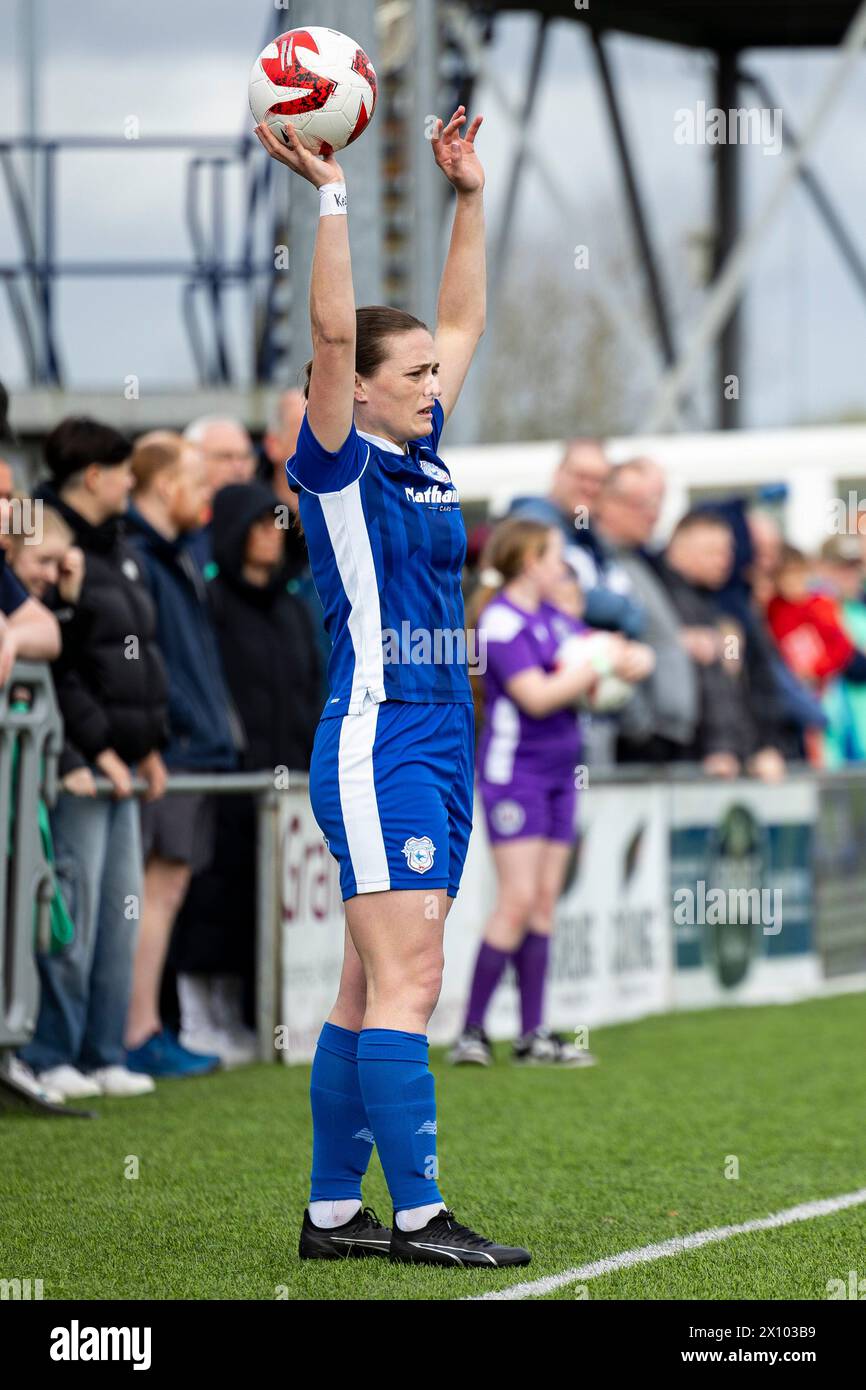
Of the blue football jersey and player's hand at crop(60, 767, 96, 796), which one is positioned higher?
the blue football jersey

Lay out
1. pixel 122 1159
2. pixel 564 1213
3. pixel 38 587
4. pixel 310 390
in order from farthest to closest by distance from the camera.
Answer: pixel 38 587
pixel 122 1159
pixel 564 1213
pixel 310 390

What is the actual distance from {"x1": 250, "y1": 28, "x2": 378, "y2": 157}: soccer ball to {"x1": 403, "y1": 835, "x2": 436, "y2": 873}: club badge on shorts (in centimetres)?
146

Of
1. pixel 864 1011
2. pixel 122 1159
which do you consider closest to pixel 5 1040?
pixel 122 1159

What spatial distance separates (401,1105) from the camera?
4.68 meters

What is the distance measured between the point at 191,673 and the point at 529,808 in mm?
1427

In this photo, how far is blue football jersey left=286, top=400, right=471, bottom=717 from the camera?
469 cm

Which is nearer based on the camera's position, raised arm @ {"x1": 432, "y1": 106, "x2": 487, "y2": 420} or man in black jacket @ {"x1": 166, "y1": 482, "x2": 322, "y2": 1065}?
raised arm @ {"x1": 432, "y1": 106, "x2": 487, "y2": 420}

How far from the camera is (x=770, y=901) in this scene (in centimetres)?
1149

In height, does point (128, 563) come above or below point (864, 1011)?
above

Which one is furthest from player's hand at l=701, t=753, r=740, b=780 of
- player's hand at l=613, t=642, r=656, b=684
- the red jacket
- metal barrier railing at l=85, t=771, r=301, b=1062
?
metal barrier railing at l=85, t=771, r=301, b=1062

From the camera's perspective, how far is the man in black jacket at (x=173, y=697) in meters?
8.21

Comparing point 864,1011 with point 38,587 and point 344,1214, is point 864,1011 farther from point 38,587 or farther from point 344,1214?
point 344,1214

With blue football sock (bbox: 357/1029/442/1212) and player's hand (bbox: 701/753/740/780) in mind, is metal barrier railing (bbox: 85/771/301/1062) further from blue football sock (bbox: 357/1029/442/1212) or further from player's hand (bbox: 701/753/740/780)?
blue football sock (bbox: 357/1029/442/1212)
